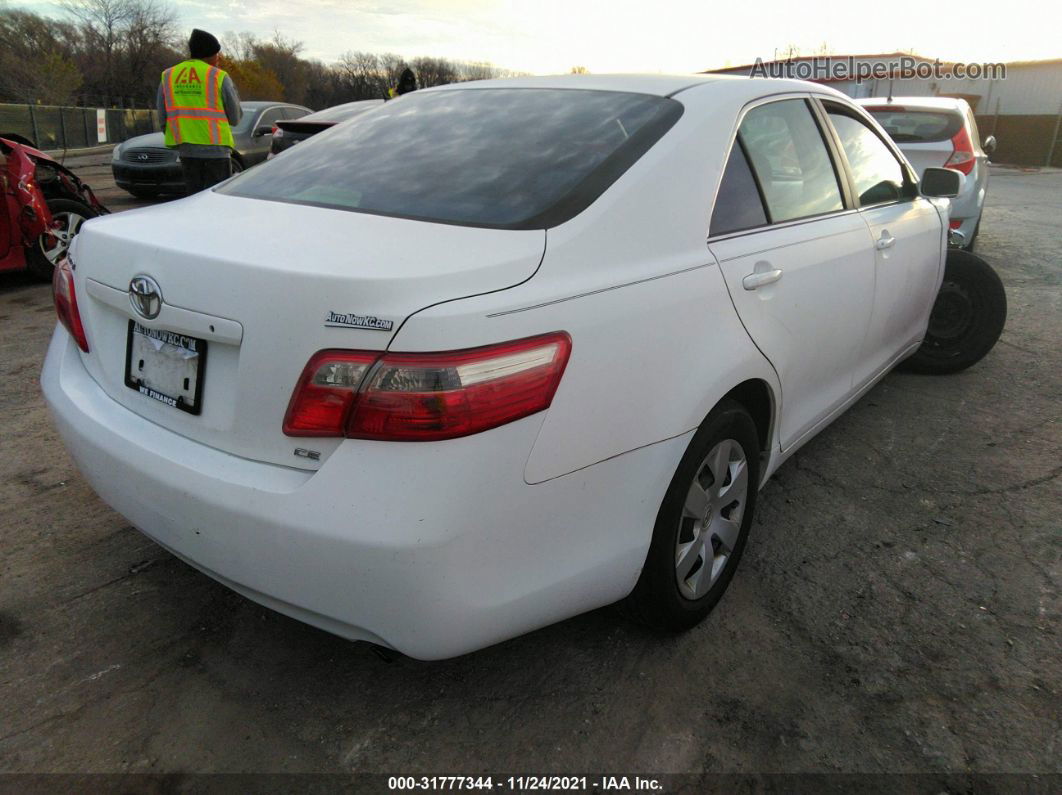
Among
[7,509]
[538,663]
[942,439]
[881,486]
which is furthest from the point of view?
[942,439]

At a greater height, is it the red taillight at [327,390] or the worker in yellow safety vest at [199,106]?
the worker in yellow safety vest at [199,106]

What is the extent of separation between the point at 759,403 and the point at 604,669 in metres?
0.96

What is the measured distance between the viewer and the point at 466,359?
1.59 metres

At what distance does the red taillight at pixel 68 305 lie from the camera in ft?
7.34

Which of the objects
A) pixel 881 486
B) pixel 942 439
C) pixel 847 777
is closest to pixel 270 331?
pixel 847 777

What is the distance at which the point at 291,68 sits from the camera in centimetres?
7275

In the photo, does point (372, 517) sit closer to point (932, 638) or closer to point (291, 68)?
point (932, 638)

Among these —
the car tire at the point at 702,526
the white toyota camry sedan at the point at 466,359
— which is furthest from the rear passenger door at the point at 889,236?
the car tire at the point at 702,526

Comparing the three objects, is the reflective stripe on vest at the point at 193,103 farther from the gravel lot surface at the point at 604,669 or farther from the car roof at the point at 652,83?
the car roof at the point at 652,83

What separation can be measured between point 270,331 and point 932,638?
2096 millimetres

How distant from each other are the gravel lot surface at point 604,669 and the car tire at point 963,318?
1605mm

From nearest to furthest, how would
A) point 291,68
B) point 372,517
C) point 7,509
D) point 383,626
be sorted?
1. point 372,517
2. point 383,626
3. point 7,509
4. point 291,68

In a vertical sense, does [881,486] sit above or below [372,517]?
below

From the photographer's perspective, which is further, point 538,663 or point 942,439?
point 942,439
